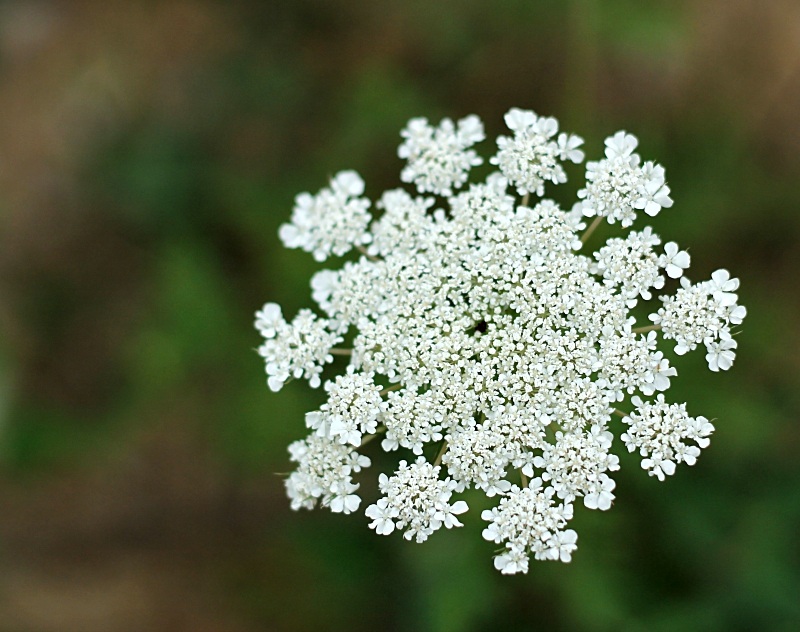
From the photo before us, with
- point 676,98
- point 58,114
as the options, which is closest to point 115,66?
point 58,114

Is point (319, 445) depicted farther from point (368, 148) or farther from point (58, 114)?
point (58, 114)

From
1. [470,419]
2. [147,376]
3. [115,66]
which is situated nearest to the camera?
[470,419]

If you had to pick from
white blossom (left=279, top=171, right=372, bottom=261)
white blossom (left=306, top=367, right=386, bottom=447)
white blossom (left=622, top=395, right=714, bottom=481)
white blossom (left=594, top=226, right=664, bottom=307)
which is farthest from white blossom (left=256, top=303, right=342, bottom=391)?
white blossom (left=622, top=395, right=714, bottom=481)

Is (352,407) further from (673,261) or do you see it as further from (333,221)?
(673,261)

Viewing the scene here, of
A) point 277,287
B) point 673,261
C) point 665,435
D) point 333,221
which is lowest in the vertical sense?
point 665,435

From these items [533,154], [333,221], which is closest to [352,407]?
[333,221]

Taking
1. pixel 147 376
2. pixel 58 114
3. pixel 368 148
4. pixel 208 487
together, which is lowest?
pixel 208 487
